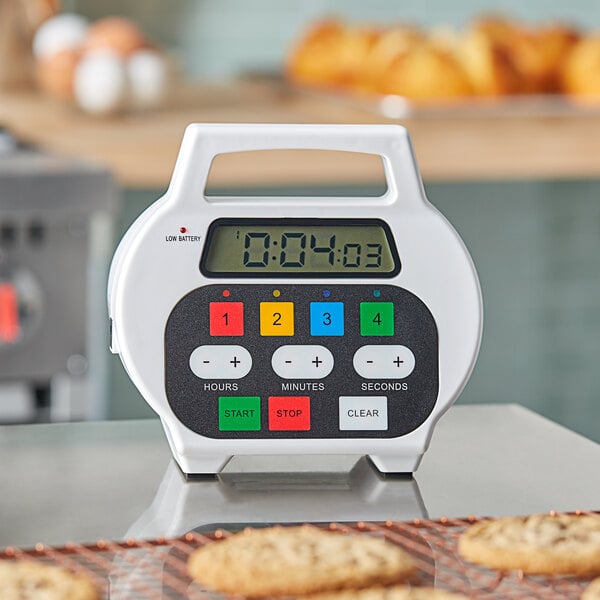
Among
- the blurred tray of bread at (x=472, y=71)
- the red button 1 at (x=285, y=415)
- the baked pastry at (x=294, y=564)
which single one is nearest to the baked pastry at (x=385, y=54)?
the blurred tray of bread at (x=472, y=71)

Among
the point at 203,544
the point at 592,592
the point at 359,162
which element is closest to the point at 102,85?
the point at 359,162

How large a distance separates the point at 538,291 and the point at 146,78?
110cm

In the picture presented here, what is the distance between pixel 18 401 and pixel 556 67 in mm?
1327

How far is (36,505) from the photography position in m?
0.68

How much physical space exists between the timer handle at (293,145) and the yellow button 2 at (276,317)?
63 millimetres

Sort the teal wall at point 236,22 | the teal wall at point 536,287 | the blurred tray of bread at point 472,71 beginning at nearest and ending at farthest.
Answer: the blurred tray of bread at point 472,71, the teal wall at point 536,287, the teal wall at point 236,22

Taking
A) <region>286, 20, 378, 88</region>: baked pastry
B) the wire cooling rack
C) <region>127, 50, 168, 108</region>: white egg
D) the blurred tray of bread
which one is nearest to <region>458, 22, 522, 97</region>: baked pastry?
the blurred tray of bread

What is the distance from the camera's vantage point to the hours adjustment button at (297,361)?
70 cm

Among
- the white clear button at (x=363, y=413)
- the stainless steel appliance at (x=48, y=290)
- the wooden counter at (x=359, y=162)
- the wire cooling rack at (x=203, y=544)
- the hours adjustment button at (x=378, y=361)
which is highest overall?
the hours adjustment button at (x=378, y=361)

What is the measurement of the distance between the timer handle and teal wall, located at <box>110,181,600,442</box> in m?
2.16

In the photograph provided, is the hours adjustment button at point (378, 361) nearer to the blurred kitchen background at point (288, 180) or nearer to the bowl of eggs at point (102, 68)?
the blurred kitchen background at point (288, 180)

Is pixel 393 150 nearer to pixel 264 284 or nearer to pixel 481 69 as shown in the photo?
pixel 264 284

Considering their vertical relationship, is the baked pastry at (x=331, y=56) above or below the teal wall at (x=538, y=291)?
above

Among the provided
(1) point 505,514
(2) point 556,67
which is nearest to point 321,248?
(1) point 505,514
